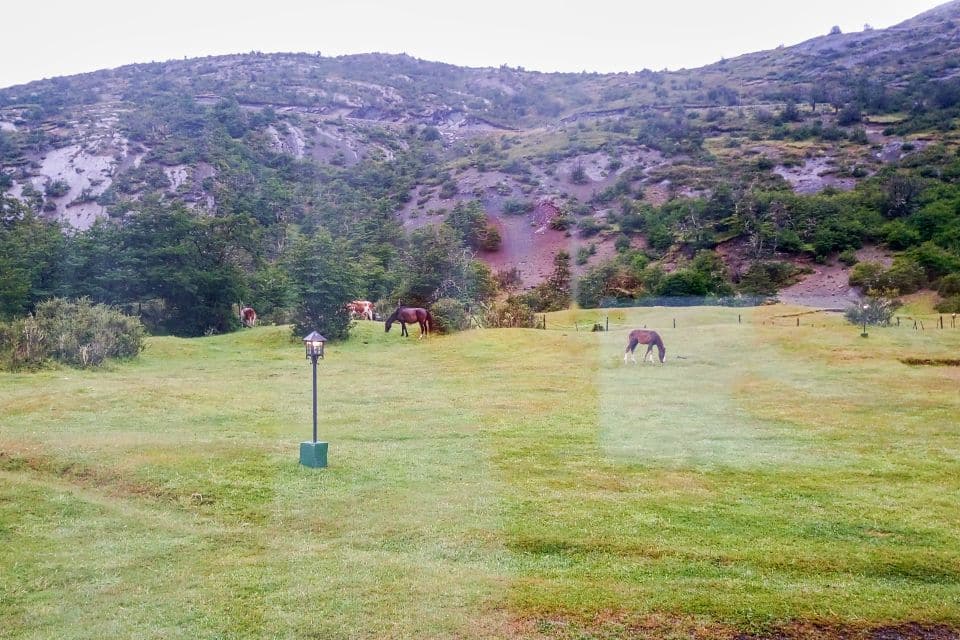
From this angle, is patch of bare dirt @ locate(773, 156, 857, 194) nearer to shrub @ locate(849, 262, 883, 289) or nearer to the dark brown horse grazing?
shrub @ locate(849, 262, 883, 289)

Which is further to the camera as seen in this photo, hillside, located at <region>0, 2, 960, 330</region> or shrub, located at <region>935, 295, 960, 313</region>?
hillside, located at <region>0, 2, 960, 330</region>

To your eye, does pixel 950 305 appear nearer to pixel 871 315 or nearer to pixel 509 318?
pixel 871 315

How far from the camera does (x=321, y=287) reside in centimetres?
3338

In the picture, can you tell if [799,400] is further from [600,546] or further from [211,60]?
[211,60]

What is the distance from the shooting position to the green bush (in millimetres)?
23922

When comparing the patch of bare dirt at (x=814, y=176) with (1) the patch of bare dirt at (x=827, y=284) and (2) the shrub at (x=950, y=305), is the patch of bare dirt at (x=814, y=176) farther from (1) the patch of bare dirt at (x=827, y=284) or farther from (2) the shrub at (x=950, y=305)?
(2) the shrub at (x=950, y=305)

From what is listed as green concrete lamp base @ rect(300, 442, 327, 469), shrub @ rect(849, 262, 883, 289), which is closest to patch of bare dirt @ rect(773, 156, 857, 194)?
shrub @ rect(849, 262, 883, 289)

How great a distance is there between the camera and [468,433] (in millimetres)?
15195

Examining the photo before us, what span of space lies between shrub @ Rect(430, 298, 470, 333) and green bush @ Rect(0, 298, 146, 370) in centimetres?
1246

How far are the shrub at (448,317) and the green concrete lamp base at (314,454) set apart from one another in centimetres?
2212

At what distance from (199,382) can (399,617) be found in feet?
53.3

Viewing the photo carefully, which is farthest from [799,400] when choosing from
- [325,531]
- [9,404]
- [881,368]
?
[9,404]

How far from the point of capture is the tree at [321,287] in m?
32.8

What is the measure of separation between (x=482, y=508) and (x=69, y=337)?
2001 cm
